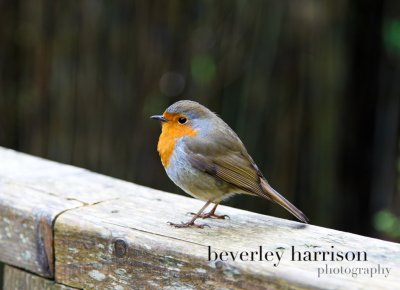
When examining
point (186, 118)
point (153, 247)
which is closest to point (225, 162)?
point (186, 118)

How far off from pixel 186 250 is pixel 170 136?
36.9 inches

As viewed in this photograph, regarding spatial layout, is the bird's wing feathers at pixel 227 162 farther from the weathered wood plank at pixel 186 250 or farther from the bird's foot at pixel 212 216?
the weathered wood plank at pixel 186 250

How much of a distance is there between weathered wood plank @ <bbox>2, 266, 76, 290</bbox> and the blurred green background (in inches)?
94.4

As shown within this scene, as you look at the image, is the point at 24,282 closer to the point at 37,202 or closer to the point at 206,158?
the point at 37,202

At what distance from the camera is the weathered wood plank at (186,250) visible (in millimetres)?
1546

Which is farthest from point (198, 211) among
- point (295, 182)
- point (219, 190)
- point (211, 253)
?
point (295, 182)

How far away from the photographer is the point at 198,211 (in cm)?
228

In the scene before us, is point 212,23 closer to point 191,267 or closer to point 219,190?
point 219,190

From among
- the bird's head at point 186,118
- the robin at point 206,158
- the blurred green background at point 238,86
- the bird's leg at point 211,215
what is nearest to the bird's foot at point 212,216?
the bird's leg at point 211,215

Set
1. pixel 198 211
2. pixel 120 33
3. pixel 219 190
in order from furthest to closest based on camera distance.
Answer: pixel 120 33
pixel 219 190
pixel 198 211

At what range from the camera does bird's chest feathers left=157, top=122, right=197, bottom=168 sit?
2576mm

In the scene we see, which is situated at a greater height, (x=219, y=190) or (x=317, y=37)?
(x=317, y=37)

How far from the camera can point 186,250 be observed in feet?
5.66

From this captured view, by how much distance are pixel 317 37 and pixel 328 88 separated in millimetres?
309
